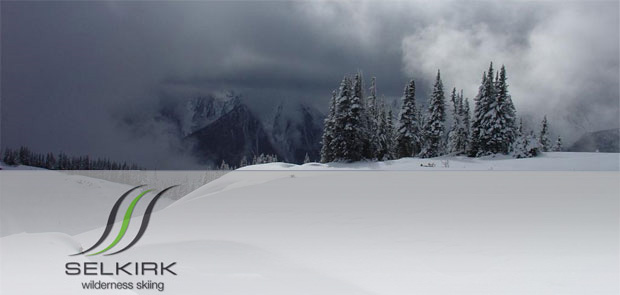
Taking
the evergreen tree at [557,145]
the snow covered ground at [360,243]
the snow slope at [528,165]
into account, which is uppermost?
the evergreen tree at [557,145]

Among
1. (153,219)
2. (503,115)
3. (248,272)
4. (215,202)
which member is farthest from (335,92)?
(248,272)

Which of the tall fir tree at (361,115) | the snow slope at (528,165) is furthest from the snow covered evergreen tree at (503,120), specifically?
the tall fir tree at (361,115)

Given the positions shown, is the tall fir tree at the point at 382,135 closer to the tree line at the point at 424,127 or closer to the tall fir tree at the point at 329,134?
the tree line at the point at 424,127

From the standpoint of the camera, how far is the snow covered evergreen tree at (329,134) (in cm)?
2986

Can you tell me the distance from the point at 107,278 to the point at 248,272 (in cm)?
231

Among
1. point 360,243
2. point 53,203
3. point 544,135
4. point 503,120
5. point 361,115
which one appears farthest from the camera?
point 544,135

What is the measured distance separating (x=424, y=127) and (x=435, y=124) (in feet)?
3.97

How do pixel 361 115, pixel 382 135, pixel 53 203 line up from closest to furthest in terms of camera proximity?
pixel 53 203 → pixel 361 115 → pixel 382 135

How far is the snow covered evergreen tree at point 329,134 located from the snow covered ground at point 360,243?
679 inches

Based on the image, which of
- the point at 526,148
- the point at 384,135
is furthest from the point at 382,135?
the point at 526,148

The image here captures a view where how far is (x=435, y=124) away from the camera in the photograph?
3981 cm

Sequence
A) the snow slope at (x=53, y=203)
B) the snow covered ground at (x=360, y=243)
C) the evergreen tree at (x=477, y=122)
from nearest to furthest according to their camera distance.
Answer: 1. the snow covered ground at (x=360, y=243)
2. the snow slope at (x=53, y=203)
3. the evergreen tree at (x=477, y=122)

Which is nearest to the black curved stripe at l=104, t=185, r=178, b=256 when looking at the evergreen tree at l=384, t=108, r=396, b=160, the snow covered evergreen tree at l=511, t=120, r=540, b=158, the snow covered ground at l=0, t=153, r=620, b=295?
the snow covered ground at l=0, t=153, r=620, b=295

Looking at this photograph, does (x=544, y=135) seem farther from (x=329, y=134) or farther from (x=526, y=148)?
(x=329, y=134)
